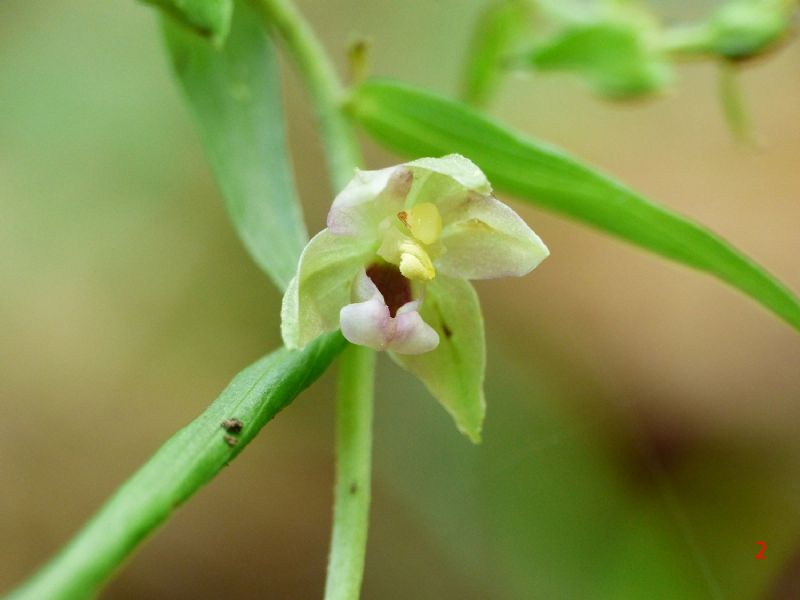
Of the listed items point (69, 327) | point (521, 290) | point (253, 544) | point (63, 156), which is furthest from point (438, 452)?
point (63, 156)

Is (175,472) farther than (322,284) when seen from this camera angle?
No

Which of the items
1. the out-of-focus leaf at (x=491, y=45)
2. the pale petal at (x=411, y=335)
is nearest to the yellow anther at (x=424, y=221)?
the pale petal at (x=411, y=335)

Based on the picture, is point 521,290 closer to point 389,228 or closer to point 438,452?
point 438,452

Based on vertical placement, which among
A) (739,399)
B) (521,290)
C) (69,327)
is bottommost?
(739,399)

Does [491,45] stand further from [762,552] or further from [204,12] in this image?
[762,552]

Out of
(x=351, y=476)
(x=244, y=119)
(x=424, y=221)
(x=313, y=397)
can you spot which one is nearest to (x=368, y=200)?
(x=424, y=221)

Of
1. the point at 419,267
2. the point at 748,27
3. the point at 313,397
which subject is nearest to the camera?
the point at 419,267
